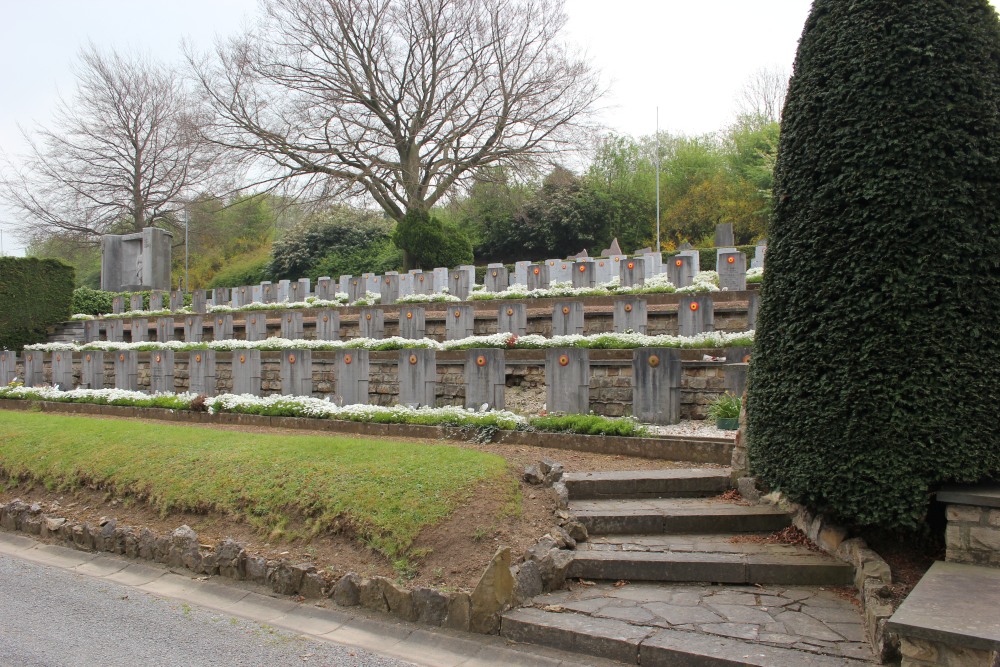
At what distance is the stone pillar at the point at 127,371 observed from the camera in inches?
571

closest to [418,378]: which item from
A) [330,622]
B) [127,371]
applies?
[330,622]

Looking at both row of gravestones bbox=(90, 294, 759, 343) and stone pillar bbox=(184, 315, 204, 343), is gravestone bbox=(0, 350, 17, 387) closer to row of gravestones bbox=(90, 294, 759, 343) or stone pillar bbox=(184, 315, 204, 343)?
row of gravestones bbox=(90, 294, 759, 343)

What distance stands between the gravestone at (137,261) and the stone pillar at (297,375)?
21.8m

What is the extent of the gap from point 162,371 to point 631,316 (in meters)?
9.04

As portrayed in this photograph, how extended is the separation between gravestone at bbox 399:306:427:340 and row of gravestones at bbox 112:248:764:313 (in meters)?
4.11

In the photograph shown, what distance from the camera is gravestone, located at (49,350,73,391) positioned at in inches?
632

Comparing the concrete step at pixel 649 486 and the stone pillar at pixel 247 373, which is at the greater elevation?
the stone pillar at pixel 247 373

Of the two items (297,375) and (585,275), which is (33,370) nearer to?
(297,375)

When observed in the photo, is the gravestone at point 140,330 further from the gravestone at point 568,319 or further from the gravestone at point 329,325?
the gravestone at point 568,319

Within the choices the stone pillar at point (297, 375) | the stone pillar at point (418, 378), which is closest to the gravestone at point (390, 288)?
the stone pillar at point (297, 375)

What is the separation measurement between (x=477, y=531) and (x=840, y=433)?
2.49 m

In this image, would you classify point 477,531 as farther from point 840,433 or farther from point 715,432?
point 715,432

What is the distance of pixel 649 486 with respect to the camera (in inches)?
247

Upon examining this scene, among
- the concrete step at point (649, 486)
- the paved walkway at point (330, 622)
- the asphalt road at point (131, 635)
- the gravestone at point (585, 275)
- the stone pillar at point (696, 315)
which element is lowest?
the asphalt road at point (131, 635)
